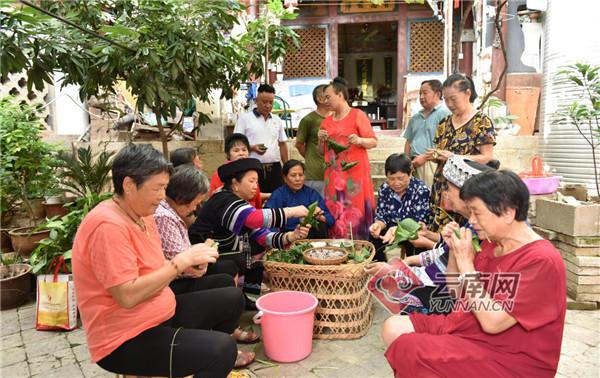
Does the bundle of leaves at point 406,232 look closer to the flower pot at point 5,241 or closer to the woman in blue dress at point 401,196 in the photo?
the woman in blue dress at point 401,196

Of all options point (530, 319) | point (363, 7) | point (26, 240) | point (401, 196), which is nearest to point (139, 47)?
point (401, 196)

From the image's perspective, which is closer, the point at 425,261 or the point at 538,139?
the point at 425,261

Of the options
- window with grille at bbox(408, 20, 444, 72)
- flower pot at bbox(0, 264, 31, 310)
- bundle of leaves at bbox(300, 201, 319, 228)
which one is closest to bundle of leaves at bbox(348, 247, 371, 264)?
bundle of leaves at bbox(300, 201, 319, 228)

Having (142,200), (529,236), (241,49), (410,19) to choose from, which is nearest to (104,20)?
(241,49)

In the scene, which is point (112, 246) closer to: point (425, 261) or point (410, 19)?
point (425, 261)

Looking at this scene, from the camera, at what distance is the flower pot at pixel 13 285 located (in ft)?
12.5

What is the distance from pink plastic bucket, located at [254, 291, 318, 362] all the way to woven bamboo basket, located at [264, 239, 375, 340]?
0.49 ft

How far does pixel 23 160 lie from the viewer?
183 inches

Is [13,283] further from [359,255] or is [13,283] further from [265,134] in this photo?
[359,255]

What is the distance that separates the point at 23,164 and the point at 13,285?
1483 mm

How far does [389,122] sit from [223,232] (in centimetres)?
1024

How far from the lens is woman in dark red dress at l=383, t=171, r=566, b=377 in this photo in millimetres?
1554

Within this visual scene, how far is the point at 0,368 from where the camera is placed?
9.25 ft

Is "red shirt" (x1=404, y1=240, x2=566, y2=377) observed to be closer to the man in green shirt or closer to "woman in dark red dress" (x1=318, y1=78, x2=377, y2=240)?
"woman in dark red dress" (x1=318, y1=78, x2=377, y2=240)
